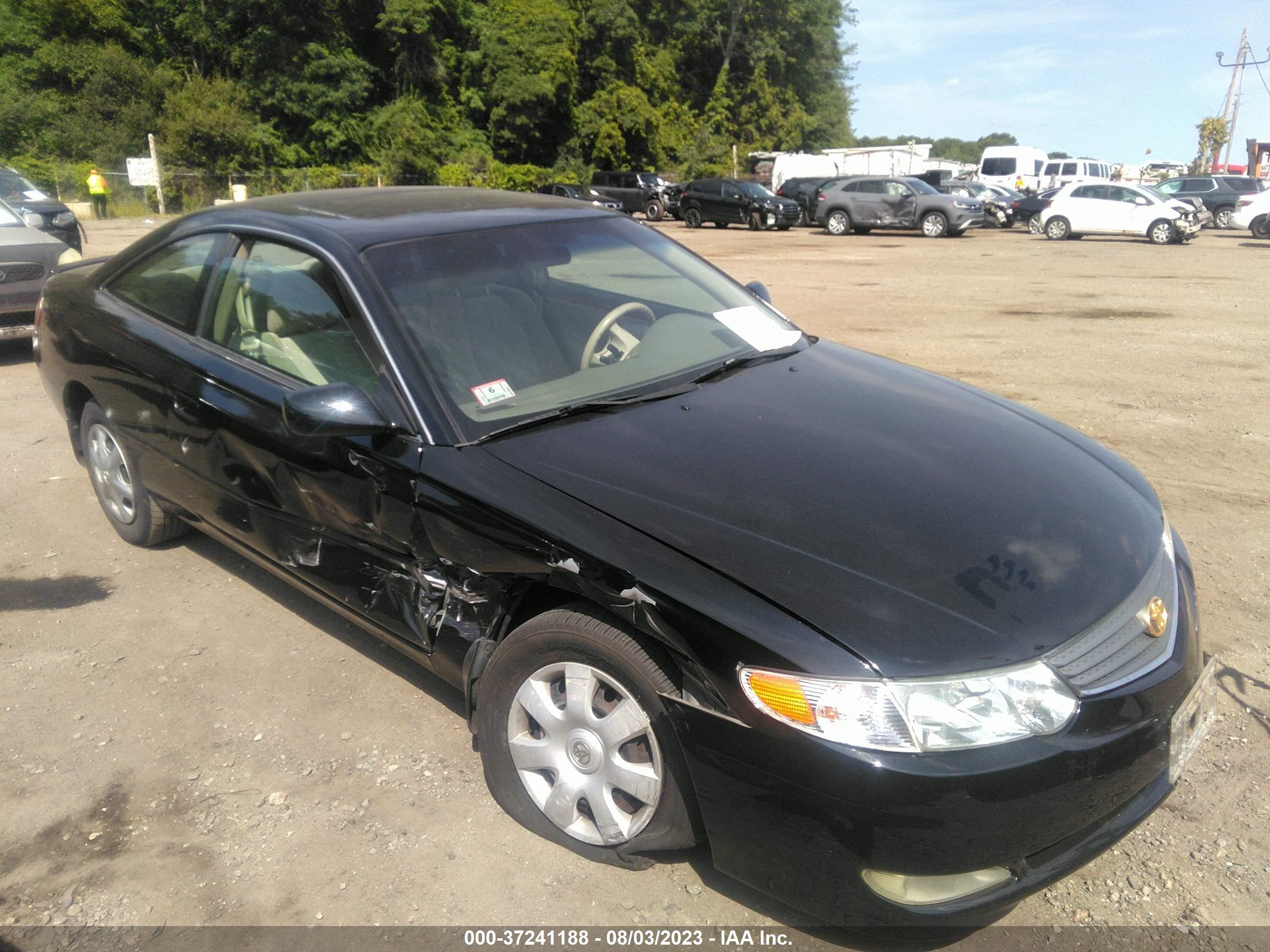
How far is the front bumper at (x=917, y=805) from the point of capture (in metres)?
1.99

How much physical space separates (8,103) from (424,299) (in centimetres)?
5115

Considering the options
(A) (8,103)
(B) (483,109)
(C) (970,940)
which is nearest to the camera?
(C) (970,940)

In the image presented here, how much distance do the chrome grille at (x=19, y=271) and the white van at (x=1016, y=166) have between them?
35.6 m

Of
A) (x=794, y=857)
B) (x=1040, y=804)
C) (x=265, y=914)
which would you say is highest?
(x=1040, y=804)

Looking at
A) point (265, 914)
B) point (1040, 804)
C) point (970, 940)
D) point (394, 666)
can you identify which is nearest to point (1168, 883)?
point (970, 940)

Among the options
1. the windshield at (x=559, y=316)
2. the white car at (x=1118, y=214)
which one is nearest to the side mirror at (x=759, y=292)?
the windshield at (x=559, y=316)

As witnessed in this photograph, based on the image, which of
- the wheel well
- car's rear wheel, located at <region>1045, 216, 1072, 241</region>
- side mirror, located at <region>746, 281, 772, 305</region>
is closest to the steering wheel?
side mirror, located at <region>746, 281, 772, 305</region>

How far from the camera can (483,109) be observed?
46719 mm

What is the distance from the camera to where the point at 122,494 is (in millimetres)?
4469

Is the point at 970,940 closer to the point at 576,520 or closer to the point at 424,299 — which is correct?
the point at 576,520

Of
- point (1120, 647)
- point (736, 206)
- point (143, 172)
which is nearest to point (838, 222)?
point (736, 206)

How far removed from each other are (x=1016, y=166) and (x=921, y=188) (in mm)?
13760

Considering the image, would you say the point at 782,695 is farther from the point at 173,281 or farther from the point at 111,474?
the point at 111,474

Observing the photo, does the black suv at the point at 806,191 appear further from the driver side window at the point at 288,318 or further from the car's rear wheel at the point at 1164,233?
the driver side window at the point at 288,318
